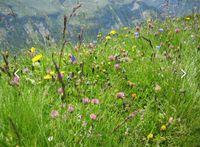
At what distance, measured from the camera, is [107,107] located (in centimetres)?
421

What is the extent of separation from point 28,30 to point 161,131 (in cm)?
321

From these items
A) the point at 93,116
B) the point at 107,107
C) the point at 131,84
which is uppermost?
the point at 93,116

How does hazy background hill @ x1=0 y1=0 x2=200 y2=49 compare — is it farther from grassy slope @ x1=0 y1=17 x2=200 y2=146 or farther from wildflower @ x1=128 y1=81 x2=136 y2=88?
wildflower @ x1=128 y1=81 x2=136 y2=88

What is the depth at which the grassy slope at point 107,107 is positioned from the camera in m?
3.19

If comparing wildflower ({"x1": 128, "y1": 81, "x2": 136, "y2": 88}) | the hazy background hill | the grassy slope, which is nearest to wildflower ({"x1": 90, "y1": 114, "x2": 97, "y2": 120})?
the grassy slope

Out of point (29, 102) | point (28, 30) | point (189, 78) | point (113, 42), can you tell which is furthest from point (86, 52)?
point (29, 102)

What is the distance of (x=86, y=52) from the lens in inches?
274

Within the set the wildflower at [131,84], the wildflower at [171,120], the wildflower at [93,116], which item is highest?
the wildflower at [93,116]

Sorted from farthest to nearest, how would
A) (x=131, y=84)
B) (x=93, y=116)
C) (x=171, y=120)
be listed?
(x=131, y=84), (x=171, y=120), (x=93, y=116)

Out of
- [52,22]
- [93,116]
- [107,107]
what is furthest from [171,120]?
[52,22]

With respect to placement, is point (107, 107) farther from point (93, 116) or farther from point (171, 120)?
point (171, 120)

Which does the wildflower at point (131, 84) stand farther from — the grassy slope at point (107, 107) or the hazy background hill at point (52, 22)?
the hazy background hill at point (52, 22)

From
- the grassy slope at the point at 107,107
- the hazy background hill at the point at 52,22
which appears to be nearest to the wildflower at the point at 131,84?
the grassy slope at the point at 107,107

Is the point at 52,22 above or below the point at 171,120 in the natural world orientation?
above
